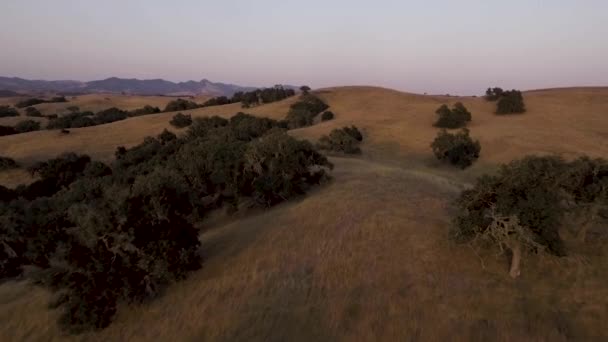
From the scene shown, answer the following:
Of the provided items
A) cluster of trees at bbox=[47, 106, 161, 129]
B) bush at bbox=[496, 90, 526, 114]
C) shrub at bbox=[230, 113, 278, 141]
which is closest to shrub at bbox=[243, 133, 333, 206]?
shrub at bbox=[230, 113, 278, 141]

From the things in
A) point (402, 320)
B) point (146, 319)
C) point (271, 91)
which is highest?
point (271, 91)

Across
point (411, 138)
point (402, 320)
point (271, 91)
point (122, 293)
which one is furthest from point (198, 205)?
point (271, 91)

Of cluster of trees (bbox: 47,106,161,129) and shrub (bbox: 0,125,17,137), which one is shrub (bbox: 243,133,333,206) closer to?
cluster of trees (bbox: 47,106,161,129)

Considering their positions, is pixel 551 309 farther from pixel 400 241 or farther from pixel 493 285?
pixel 400 241

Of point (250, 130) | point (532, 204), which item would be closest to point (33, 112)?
point (250, 130)

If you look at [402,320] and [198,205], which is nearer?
[402,320]

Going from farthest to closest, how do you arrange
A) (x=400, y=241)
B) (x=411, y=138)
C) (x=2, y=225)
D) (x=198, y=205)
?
(x=411, y=138), (x=198, y=205), (x=2, y=225), (x=400, y=241)
